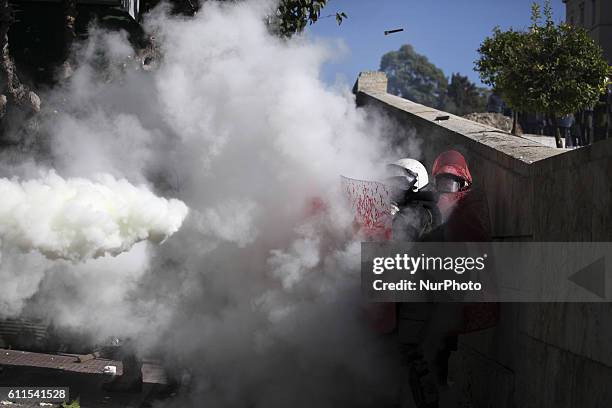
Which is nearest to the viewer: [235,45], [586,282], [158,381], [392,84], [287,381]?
[586,282]

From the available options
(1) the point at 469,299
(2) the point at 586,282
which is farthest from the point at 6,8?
(2) the point at 586,282

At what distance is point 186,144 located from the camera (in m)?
7.26

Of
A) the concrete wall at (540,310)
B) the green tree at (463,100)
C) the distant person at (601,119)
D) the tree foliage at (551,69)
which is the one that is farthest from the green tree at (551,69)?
the green tree at (463,100)

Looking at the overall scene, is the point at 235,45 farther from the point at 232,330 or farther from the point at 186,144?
the point at 232,330

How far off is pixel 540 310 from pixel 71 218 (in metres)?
3.57

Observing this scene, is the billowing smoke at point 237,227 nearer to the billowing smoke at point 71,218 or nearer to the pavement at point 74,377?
the billowing smoke at point 71,218

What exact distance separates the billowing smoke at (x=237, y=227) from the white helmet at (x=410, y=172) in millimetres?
313

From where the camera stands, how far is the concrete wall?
437cm

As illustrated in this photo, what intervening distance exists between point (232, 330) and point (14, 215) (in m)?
2.12

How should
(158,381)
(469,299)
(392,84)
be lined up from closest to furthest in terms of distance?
(469,299) < (158,381) < (392,84)

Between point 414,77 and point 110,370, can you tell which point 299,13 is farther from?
point 414,77

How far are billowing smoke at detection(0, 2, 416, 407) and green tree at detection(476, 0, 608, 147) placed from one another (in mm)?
3962

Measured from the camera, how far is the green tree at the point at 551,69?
1075 centimetres

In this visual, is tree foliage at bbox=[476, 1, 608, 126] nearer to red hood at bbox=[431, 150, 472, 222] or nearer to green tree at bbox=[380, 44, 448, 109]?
red hood at bbox=[431, 150, 472, 222]
